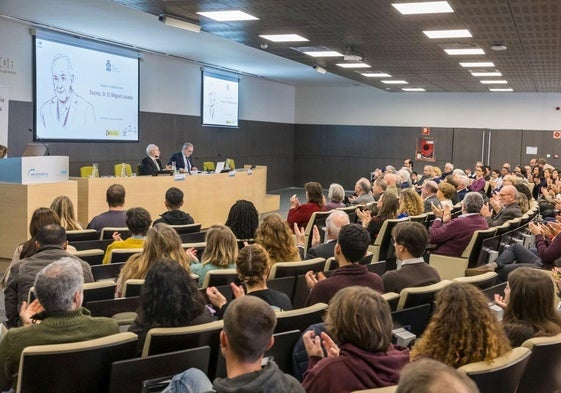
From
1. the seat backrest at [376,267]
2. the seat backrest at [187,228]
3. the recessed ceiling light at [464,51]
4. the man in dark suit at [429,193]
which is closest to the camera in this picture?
the seat backrest at [376,267]

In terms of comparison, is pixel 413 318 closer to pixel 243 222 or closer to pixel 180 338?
pixel 180 338

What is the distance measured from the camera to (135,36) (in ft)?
37.9

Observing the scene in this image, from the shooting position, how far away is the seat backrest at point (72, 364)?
238 cm

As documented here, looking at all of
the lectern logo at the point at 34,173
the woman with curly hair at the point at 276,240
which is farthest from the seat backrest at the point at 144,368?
the lectern logo at the point at 34,173

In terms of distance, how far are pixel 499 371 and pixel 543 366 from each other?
58cm

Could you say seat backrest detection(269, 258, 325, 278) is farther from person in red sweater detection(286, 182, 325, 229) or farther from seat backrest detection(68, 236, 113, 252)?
person in red sweater detection(286, 182, 325, 229)

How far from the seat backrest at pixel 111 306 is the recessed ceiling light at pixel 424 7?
16.1 feet

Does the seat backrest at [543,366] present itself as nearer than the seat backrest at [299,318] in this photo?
Yes

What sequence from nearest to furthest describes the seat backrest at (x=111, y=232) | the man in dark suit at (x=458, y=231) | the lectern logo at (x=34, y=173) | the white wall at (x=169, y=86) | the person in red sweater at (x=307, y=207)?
the seat backrest at (x=111, y=232), the man in dark suit at (x=458, y=231), the person in red sweater at (x=307, y=207), the lectern logo at (x=34, y=173), the white wall at (x=169, y=86)

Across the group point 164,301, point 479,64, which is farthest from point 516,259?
point 479,64

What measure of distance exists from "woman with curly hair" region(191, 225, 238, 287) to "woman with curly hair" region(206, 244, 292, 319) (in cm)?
82

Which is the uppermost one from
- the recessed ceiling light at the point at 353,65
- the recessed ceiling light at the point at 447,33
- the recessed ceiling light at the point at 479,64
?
the recessed ceiling light at the point at 353,65

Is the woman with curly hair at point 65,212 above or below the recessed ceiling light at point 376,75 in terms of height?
below

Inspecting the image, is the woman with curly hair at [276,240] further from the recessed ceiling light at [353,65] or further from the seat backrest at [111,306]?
the recessed ceiling light at [353,65]
